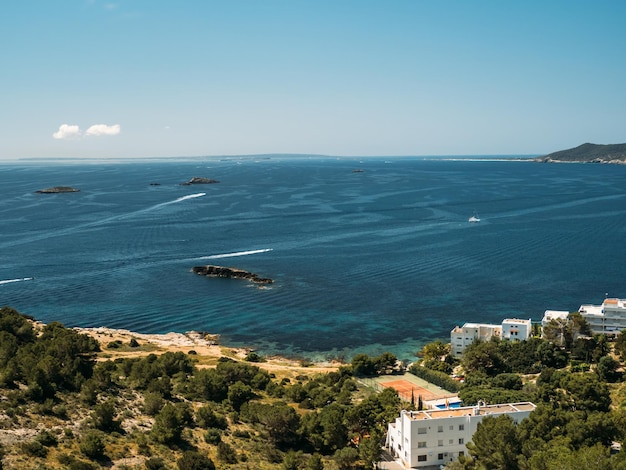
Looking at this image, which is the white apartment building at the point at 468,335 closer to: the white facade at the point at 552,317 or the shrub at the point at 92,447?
the white facade at the point at 552,317

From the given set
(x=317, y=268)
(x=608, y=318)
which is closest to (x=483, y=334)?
(x=608, y=318)

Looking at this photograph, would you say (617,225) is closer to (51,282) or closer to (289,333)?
(289,333)

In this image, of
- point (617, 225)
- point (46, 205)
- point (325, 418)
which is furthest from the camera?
point (46, 205)

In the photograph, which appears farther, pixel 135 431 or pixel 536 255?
pixel 536 255

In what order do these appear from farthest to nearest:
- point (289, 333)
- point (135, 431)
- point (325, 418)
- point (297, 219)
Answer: point (297, 219), point (289, 333), point (325, 418), point (135, 431)

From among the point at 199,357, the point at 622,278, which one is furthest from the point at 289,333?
the point at 622,278

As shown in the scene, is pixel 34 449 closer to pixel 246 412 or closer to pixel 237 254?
pixel 246 412

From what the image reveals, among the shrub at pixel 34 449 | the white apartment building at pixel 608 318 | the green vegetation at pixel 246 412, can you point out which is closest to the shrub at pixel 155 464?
the green vegetation at pixel 246 412
